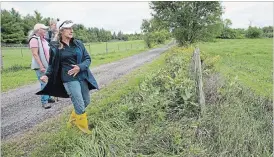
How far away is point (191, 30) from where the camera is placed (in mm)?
29078

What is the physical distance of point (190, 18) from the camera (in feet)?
93.2

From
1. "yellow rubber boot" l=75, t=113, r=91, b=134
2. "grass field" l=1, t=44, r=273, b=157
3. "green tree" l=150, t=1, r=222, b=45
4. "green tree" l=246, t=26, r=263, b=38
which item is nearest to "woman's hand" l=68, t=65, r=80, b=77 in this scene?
"yellow rubber boot" l=75, t=113, r=91, b=134

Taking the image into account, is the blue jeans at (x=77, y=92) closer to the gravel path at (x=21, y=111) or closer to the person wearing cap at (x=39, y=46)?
the gravel path at (x=21, y=111)

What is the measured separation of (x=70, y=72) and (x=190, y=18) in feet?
83.7

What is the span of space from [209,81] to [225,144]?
299cm

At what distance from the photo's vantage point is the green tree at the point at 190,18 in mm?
28406

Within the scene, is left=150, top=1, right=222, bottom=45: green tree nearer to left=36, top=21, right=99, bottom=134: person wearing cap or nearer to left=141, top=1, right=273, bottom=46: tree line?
left=141, top=1, right=273, bottom=46: tree line

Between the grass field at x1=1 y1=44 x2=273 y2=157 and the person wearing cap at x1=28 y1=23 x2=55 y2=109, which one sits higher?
the person wearing cap at x1=28 y1=23 x2=55 y2=109

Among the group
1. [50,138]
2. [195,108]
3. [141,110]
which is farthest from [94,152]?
[195,108]

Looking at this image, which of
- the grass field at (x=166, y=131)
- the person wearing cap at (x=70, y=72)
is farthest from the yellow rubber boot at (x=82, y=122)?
the grass field at (x=166, y=131)

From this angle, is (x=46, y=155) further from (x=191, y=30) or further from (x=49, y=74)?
(x=191, y=30)

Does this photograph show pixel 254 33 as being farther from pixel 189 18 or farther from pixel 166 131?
pixel 166 131

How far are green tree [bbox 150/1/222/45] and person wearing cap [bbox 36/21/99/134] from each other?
2484cm

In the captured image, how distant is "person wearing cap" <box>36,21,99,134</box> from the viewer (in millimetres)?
4434
